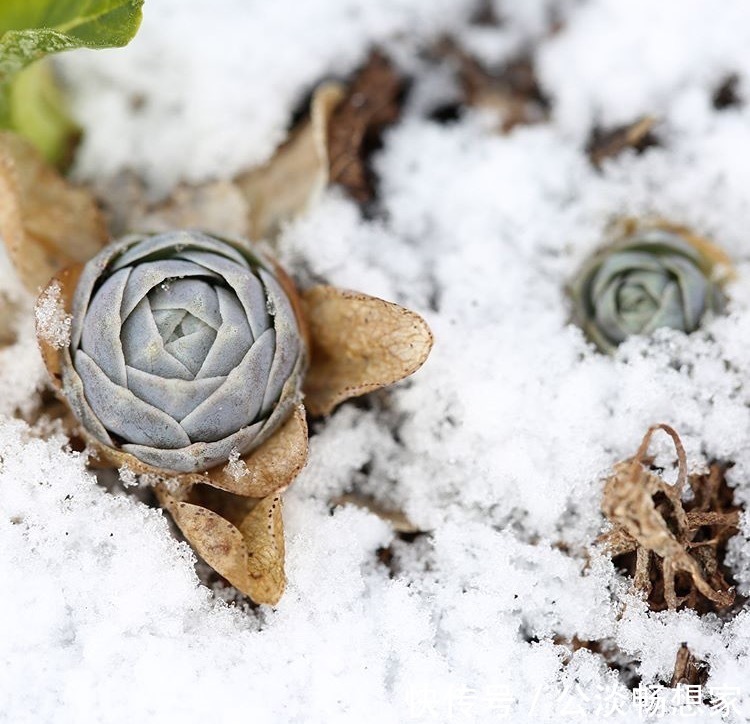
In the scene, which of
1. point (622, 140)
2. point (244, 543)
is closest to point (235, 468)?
point (244, 543)

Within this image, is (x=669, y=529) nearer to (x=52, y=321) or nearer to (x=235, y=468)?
(x=235, y=468)

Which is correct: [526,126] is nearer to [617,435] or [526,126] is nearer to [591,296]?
[591,296]

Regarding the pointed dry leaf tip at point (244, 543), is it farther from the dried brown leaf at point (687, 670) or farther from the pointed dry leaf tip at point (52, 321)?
the dried brown leaf at point (687, 670)

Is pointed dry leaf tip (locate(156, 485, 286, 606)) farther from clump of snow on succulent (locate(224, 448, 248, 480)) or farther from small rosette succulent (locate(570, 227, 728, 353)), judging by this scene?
small rosette succulent (locate(570, 227, 728, 353))

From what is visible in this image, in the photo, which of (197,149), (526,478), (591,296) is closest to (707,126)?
(591,296)

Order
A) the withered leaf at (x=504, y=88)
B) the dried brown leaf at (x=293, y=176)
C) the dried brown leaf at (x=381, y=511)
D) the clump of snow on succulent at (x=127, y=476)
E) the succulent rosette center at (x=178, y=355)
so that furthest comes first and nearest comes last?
the withered leaf at (x=504, y=88) < the dried brown leaf at (x=293, y=176) < the dried brown leaf at (x=381, y=511) < the clump of snow on succulent at (x=127, y=476) < the succulent rosette center at (x=178, y=355)

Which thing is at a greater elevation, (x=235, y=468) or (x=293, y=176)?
(x=293, y=176)

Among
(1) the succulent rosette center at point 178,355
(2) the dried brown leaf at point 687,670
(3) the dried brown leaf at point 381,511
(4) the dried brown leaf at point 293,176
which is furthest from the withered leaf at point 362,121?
(2) the dried brown leaf at point 687,670
